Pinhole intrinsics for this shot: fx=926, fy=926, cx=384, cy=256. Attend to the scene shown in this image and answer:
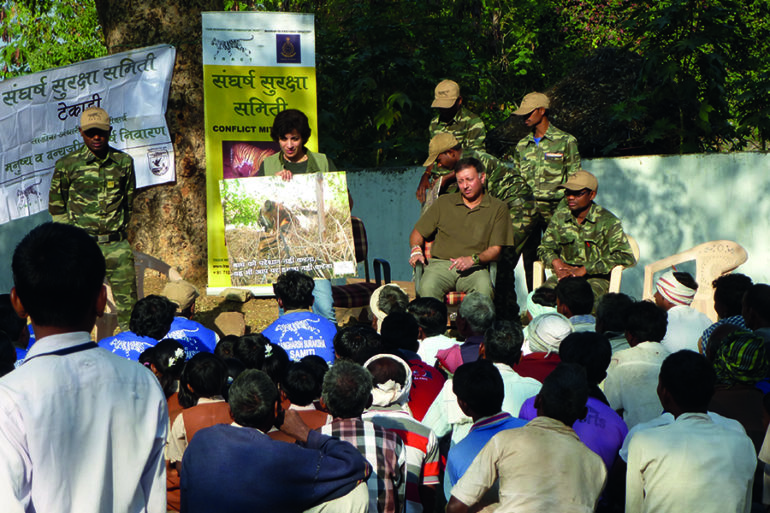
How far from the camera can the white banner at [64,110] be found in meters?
9.57

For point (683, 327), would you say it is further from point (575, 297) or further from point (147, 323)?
point (147, 323)

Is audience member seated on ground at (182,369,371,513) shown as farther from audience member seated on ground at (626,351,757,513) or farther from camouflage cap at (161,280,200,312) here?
camouflage cap at (161,280,200,312)

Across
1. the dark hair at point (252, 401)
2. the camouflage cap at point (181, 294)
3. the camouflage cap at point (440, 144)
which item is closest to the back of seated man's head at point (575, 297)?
the camouflage cap at point (440, 144)

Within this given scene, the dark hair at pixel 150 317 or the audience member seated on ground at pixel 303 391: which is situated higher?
the dark hair at pixel 150 317

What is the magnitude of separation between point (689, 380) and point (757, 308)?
6.97ft

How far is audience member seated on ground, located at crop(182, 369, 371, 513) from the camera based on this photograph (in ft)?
10.8

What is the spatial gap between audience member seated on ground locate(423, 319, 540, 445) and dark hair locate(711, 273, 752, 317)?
222cm

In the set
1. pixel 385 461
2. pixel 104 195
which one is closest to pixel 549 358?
pixel 385 461

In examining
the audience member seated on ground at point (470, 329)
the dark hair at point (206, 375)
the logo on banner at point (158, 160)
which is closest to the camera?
the dark hair at point (206, 375)

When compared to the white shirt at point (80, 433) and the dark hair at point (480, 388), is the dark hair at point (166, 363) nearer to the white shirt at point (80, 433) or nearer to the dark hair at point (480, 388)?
the dark hair at point (480, 388)

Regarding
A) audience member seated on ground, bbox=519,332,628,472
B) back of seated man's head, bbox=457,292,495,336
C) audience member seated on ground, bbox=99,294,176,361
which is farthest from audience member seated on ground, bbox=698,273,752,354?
audience member seated on ground, bbox=99,294,176,361

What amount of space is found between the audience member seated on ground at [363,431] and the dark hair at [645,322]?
196cm

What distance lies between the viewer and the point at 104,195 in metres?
8.04

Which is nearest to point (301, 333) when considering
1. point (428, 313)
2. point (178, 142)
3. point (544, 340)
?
point (428, 313)
